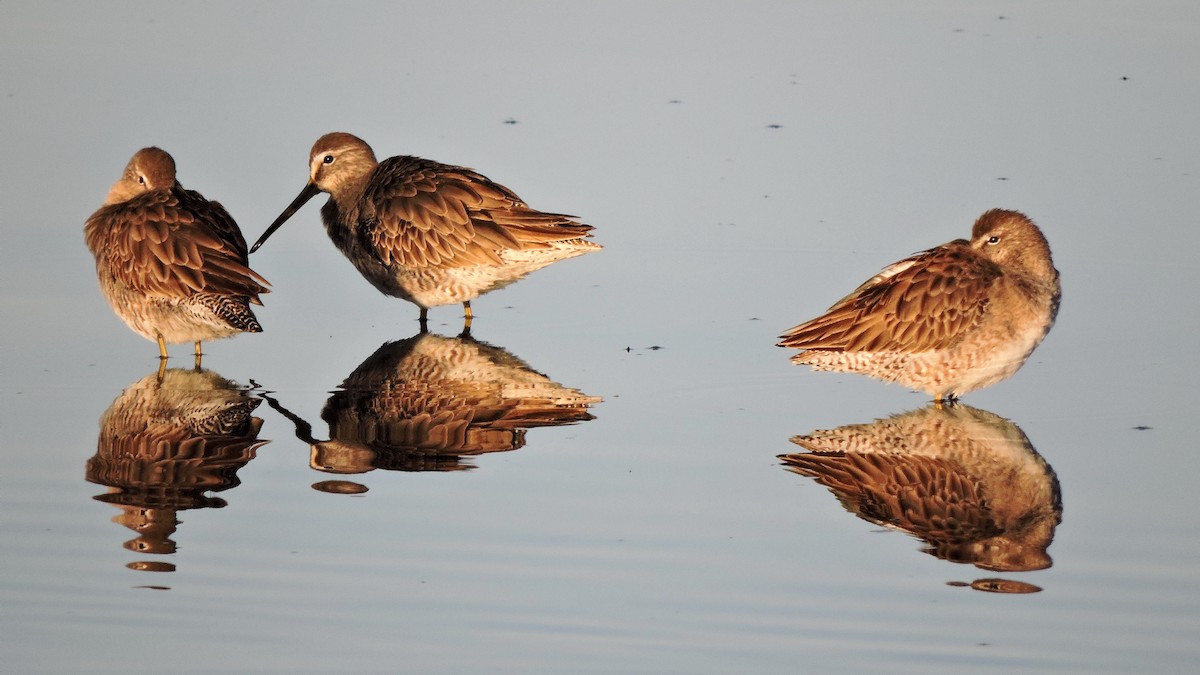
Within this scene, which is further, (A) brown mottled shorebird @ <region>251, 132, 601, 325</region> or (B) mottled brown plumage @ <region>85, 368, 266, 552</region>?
(A) brown mottled shorebird @ <region>251, 132, 601, 325</region>

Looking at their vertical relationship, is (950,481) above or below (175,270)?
below

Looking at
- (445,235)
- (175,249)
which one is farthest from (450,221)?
(175,249)

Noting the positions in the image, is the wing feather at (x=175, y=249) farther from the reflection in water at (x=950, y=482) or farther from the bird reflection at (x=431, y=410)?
the reflection in water at (x=950, y=482)

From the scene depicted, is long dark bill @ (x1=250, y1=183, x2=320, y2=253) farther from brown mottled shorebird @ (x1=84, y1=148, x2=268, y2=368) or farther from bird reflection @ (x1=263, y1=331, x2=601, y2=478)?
bird reflection @ (x1=263, y1=331, x2=601, y2=478)

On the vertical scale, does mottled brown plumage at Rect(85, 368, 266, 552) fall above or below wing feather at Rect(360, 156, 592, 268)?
below

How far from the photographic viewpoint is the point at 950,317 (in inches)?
320

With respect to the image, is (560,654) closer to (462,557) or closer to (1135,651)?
(462,557)

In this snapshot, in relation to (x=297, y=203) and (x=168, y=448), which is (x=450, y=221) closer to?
(x=297, y=203)

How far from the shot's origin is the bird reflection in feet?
23.9

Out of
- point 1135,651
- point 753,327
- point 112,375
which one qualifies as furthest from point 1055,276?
point 112,375

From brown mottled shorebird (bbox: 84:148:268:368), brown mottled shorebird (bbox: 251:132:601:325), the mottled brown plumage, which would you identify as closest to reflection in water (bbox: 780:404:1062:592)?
the mottled brown plumage

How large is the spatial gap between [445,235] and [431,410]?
1991 mm

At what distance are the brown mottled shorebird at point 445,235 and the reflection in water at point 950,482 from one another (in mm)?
2477

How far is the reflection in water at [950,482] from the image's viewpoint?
21.2ft
